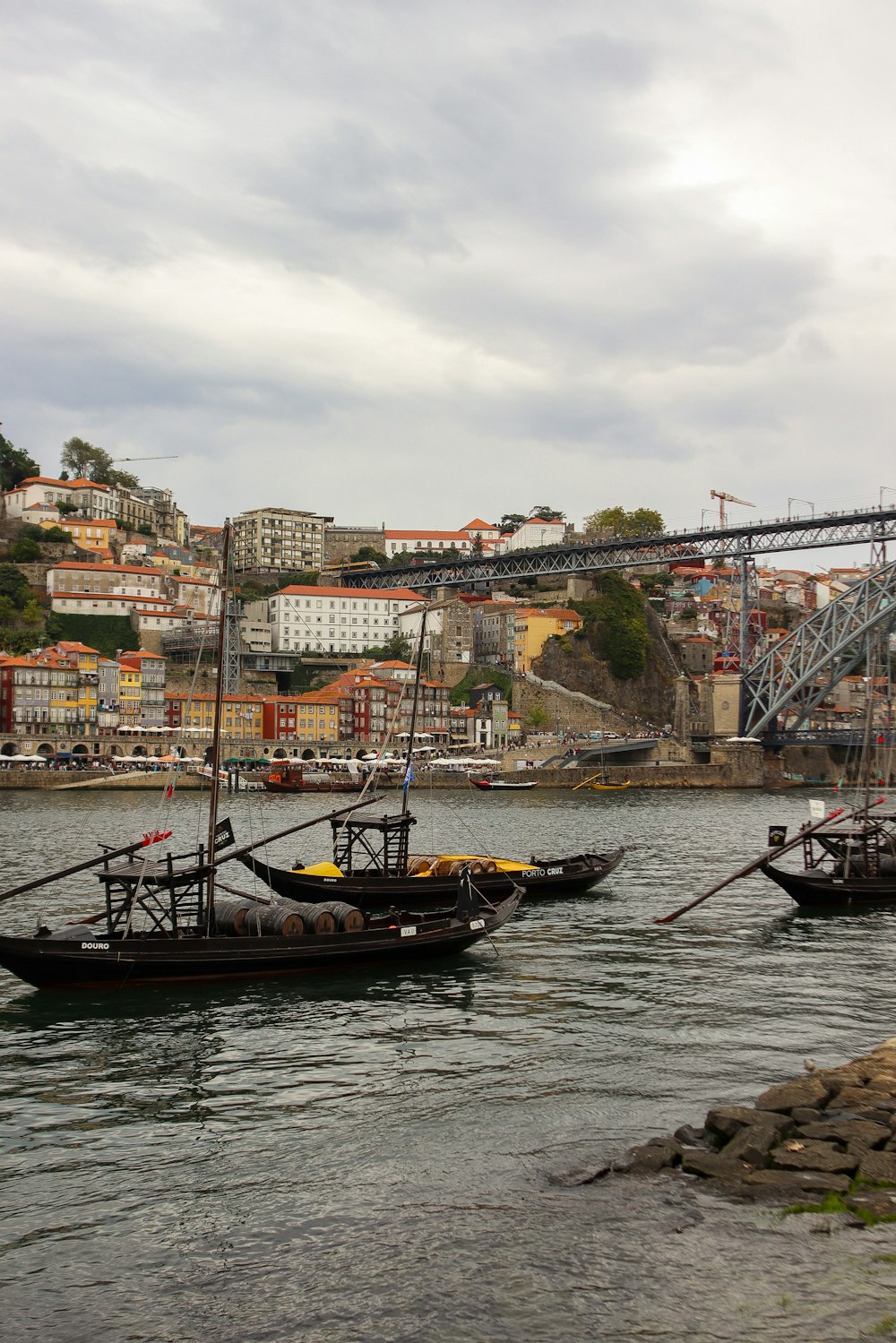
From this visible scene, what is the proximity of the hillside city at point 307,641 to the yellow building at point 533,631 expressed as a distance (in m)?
0.18

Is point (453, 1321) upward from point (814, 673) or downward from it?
downward

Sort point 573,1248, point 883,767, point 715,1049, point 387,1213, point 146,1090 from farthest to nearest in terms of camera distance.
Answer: point 883,767, point 715,1049, point 146,1090, point 387,1213, point 573,1248

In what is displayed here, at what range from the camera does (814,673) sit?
8831 cm

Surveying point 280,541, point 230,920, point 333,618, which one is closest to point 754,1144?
point 230,920

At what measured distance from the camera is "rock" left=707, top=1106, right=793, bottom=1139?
11.0 meters

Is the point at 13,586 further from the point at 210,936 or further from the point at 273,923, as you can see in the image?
the point at 210,936

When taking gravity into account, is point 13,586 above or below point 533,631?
above

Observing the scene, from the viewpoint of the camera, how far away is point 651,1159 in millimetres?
10734

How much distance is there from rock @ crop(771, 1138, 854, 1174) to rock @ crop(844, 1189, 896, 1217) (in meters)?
0.37

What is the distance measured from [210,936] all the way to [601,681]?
90763 mm

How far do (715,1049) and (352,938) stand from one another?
21.8ft

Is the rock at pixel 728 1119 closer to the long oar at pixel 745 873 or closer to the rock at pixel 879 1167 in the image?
the rock at pixel 879 1167

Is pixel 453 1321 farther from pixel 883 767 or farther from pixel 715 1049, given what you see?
pixel 883 767

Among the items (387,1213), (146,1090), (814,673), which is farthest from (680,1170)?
(814,673)
